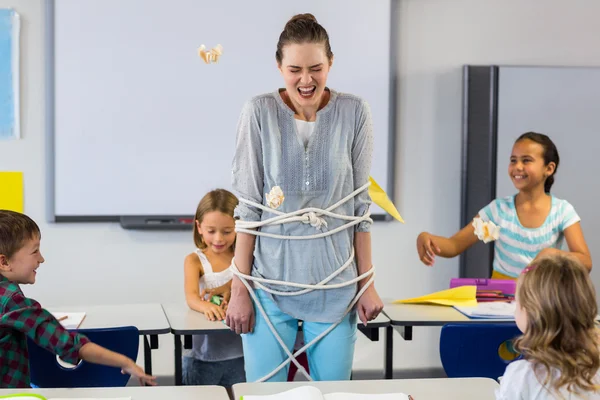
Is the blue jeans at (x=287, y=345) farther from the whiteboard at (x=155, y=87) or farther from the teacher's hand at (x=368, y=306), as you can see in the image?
the whiteboard at (x=155, y=87)

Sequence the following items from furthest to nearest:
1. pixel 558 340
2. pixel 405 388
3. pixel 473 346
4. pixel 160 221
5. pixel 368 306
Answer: pixel 160 221 → pixel 473 346 → pixel 368 306 → pixel 405 388 → pixel 558 340

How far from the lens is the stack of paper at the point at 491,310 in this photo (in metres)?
2.88

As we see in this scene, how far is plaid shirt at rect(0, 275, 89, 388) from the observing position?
1900 mm

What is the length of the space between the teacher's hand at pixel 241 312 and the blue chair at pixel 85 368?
1.96 feet

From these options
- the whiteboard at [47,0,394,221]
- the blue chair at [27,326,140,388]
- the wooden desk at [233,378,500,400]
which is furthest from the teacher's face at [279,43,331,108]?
the whiteboard at [47,0,394,221]

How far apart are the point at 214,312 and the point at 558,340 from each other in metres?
1.62

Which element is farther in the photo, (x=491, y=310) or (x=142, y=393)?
(x=491, y=310)

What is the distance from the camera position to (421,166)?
432cm

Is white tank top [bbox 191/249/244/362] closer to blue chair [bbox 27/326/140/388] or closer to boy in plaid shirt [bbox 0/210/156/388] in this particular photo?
blue chair [bbox 27/326/140/388]

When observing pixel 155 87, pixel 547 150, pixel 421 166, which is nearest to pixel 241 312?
pixel 547 150

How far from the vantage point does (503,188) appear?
4148 millimetres

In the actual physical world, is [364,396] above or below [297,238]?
below

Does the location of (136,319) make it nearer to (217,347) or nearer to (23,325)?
(217,347)

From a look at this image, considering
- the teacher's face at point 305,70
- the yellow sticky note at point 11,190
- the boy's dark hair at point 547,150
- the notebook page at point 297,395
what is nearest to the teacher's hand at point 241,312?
the notebook page at point 297,395
